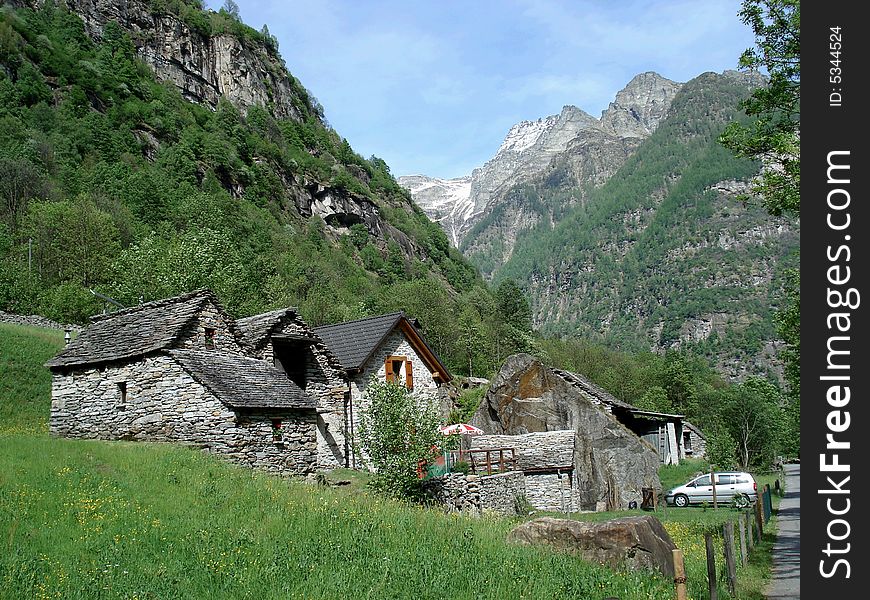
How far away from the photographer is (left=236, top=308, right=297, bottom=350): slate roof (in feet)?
91.8

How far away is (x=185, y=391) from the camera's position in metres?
22.0

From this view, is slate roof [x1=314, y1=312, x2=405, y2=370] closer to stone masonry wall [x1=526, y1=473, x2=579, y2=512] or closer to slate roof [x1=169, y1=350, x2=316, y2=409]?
slate roof [x1=169, y1=350, x2=316, y2=409]

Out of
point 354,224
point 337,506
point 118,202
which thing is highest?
point 354,224

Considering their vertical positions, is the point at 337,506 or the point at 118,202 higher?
the point at 118,202

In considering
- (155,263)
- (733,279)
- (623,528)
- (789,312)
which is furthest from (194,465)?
(733,279)

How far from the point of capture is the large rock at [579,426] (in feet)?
104

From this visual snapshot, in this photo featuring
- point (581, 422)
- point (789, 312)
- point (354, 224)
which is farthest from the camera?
point (354, 224)

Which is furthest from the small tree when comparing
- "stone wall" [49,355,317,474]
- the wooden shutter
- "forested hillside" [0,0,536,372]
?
"forested hillside" [0,0,536,372]

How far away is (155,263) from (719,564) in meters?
43.6

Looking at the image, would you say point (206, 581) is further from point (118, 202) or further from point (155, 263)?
point (118, 202)

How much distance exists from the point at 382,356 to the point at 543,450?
944 cm

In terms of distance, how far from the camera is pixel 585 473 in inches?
1253

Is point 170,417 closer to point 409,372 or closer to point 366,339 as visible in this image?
point 366,339

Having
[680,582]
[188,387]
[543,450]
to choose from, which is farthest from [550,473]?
[680,582]
